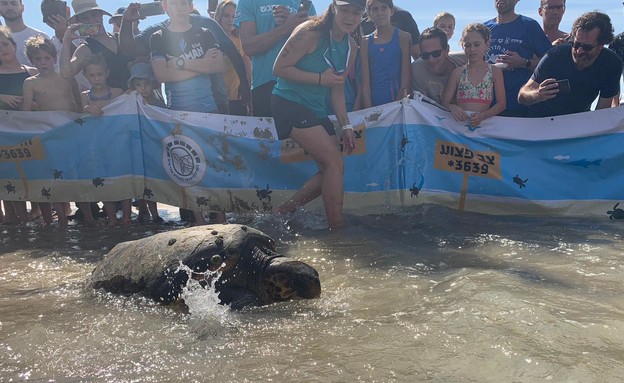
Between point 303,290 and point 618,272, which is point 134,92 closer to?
point 303,290

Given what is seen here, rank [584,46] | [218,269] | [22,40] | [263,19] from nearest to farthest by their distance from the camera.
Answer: [218,269] < [584,46] < [263,19] < [22,40]

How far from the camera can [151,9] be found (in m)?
6.13

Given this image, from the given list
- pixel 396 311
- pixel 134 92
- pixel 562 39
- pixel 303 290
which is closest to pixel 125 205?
pixel 134 92

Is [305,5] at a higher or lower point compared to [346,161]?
higher

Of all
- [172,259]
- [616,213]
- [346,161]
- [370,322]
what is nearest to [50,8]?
[346,161]

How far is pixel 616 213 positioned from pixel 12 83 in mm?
6587

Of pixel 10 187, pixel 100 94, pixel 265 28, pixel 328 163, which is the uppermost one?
pixel 265 28

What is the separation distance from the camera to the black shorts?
4.78 metres

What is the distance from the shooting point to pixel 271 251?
3490 millimetres

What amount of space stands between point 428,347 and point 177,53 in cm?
436

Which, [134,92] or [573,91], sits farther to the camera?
[134,92]

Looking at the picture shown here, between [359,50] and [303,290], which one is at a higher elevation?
[359,50]

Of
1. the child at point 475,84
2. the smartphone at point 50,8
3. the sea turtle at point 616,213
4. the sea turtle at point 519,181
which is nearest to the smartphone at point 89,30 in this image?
the smartphone at point 50,8

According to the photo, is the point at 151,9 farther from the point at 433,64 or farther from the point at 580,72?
the point at 580,72
